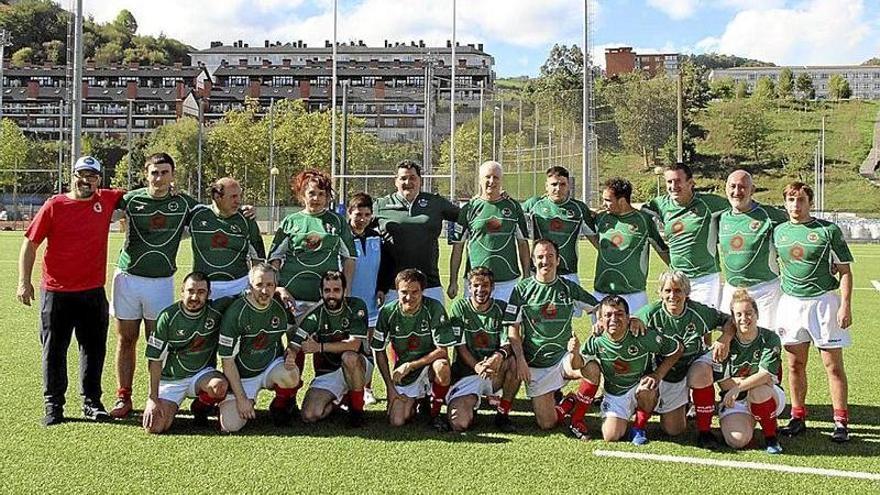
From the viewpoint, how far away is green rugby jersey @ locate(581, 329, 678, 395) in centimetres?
603

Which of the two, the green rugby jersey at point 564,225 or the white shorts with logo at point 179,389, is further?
the green rugby jersey at point 564,225

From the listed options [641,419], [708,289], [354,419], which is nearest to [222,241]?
[354,419]

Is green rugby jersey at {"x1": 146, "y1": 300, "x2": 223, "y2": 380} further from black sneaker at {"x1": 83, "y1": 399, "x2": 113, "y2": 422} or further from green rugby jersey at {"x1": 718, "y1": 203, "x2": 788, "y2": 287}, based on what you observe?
green rugby jersey at {"x1": 718, "y1": 203, "x2": 788, "y2": 287}

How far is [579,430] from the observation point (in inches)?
239

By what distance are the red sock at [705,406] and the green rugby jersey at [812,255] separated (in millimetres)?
1008

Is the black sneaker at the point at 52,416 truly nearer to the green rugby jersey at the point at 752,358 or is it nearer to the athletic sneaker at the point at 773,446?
the green rugby jersey at the point at 752,358

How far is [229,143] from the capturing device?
55.2 m

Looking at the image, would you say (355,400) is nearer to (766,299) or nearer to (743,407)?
(743,407)

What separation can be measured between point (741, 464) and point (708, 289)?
166 centimetres

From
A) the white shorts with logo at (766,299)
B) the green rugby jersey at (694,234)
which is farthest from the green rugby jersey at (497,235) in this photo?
the white shorts with logo at (766,299)

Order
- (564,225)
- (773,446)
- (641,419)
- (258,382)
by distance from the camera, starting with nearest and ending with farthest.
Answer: (773,446) < (641,419) < (258,382) < (564,225)

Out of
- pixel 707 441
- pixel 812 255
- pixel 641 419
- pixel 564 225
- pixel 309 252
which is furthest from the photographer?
pixel 564 225

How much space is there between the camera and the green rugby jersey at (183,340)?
605 centimetres

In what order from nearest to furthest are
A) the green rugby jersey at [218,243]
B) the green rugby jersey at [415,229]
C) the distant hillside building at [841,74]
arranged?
the green rugby jersey at [218,243]
the green rugby jersey at [415,229]
the distant hillside building at [841,74]
